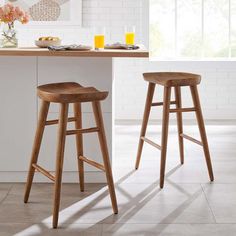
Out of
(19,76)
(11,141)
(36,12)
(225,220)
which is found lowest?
(225,220)

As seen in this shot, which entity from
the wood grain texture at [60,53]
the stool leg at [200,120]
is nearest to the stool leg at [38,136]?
the wood grain texture at [60,53]

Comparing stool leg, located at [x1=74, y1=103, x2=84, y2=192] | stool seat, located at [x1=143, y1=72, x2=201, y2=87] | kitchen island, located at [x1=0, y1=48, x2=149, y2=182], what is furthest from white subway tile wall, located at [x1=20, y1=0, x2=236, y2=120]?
stool leg, located at [x1=74, y1=103, x2=84, y2=192]

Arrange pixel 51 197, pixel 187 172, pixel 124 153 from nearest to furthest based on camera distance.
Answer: pixel 51 197 < pixel 187 172 < pixel 124 153

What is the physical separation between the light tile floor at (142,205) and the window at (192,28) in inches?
104

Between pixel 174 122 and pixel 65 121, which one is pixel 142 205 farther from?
pixel 174 122

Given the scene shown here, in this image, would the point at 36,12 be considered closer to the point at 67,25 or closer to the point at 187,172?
the point at 67,25

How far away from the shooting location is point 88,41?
7789 mm

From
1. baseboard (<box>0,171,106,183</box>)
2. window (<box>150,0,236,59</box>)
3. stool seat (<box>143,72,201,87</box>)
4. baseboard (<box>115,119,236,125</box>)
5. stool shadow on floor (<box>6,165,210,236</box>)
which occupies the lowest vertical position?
stool shadow on floor (<box>6,165,210,236</box>)

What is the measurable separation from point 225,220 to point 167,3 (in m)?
4.45

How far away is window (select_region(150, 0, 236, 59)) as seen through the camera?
8062mm

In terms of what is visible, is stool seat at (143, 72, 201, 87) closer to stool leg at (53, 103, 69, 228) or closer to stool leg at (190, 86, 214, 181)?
stool leg at (190, 86, 214, 181)

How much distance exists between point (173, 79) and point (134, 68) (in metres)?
3.15

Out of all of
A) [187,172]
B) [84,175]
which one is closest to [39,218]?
[84,175]

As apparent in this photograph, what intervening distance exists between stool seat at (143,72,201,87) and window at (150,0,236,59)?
3033 millimetres
